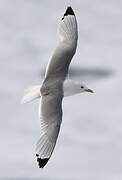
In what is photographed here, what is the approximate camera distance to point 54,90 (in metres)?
8.54

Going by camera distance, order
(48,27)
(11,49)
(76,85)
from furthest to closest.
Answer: (48,27)
(11,49)
(76,85)

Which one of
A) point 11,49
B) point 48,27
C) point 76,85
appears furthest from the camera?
point 48,27

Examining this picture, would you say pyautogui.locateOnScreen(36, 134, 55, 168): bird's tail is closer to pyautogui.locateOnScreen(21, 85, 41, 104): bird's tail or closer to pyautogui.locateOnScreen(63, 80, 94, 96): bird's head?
pyautogui.locateOnScreen(21, 85, 41, 104): bird's tail

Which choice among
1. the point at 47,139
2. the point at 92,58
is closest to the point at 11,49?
the point at 92,58

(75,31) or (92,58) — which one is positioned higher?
(75,31)

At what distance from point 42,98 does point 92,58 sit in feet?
13.6

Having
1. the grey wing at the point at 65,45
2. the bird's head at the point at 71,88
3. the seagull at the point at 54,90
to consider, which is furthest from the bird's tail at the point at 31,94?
the grey wing at the point at 65,45

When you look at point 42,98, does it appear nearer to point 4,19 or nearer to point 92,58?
point 92,58

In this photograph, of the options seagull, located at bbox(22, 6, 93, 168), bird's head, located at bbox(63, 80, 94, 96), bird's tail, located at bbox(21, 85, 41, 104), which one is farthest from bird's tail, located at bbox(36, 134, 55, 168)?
bird's head, located at bbox(63, 80, 94, 96)

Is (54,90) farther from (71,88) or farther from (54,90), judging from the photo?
(71,88)

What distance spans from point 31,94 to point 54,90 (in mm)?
224

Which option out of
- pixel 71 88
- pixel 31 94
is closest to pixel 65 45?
pixel 71 88

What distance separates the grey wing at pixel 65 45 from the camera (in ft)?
29.2

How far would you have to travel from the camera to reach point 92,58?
1257 centimetres
